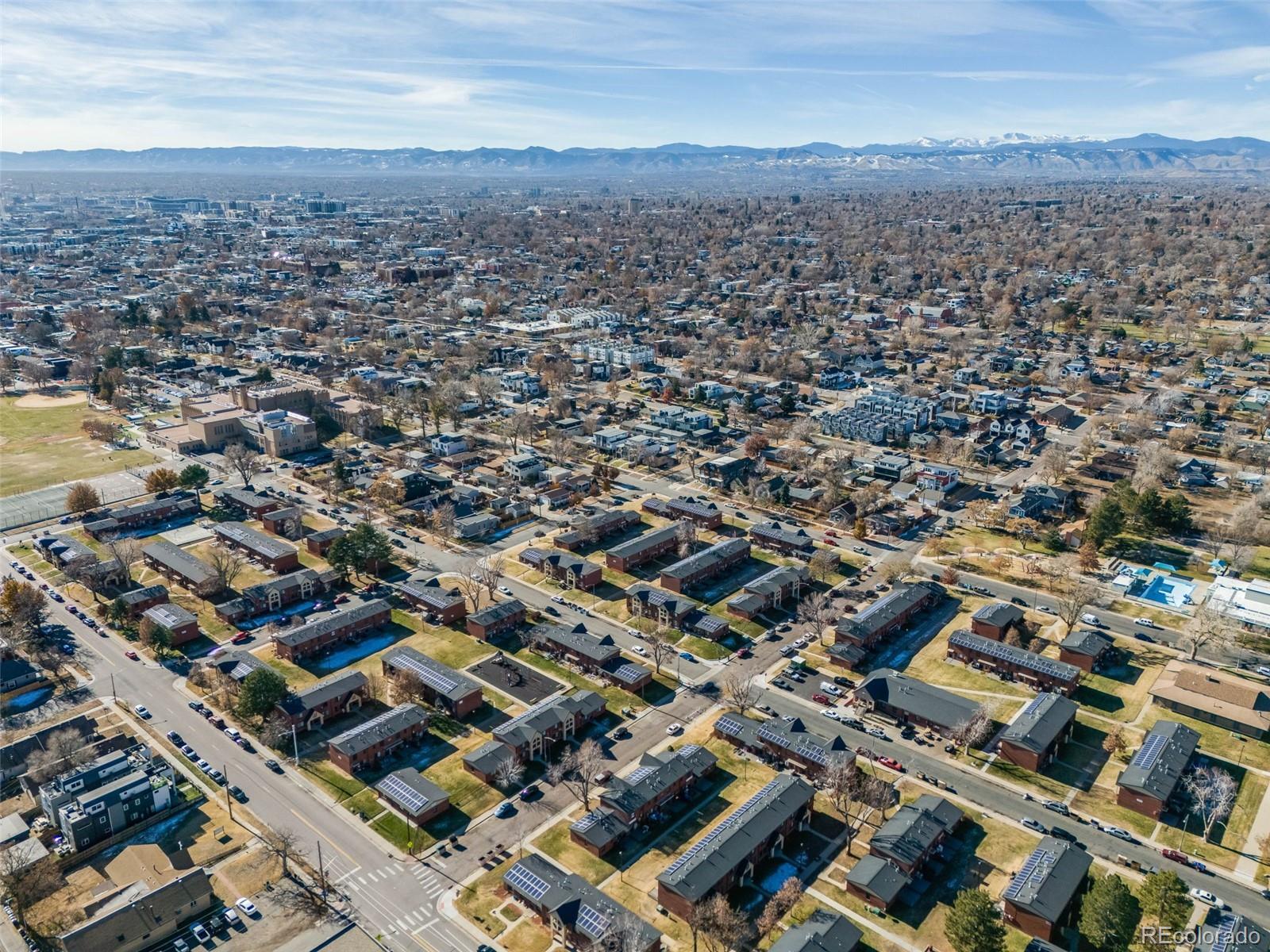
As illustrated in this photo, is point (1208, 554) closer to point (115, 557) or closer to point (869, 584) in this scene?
point (869, 584)

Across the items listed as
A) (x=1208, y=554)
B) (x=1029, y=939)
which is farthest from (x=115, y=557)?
(x=1208, y=554)

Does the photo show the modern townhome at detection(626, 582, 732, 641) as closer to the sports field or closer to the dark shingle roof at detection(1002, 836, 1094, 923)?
the dark shingle roof at detection(1002, 836, 1094, 923)

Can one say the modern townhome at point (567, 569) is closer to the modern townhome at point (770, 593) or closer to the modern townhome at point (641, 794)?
the modern townhome at point (770, 593)

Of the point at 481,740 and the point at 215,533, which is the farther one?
the point at 215,533

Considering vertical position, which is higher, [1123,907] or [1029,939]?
[1123,907]

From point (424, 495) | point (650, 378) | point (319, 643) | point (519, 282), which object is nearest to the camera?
point (319, 643)
